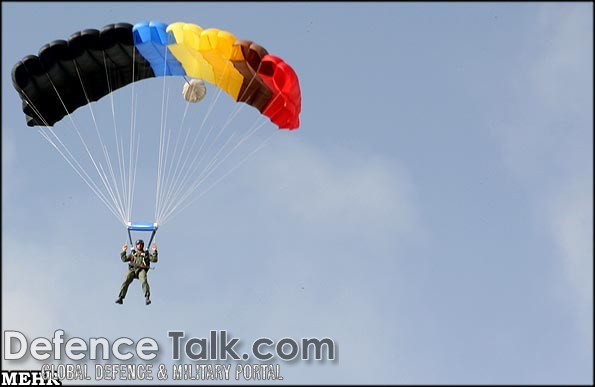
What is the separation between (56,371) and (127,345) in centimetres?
136

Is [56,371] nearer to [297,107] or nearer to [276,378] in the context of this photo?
[276,378]

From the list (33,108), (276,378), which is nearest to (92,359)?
(276,378)

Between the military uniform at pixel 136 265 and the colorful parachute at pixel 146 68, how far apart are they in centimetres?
352

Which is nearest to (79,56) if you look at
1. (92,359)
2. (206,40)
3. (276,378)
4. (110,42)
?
(110,42)

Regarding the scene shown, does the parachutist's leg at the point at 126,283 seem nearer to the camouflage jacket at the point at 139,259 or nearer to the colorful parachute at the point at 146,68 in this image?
the camouflage jacket at the point at 139,259

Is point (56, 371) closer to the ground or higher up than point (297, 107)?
closer to the ground

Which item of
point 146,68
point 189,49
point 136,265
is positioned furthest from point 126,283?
point 189,49

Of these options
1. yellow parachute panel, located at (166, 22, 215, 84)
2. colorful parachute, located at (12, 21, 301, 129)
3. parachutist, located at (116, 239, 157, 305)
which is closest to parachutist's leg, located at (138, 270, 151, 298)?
parachutist, located at (116, 239, 157, 305)

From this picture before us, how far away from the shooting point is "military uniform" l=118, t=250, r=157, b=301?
2062 cm

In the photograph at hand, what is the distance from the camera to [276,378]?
20.9m

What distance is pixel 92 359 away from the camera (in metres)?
20.8

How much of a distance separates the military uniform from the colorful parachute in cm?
352

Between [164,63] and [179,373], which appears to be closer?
[179,373]

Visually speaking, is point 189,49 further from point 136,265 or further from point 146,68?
point 136,265
